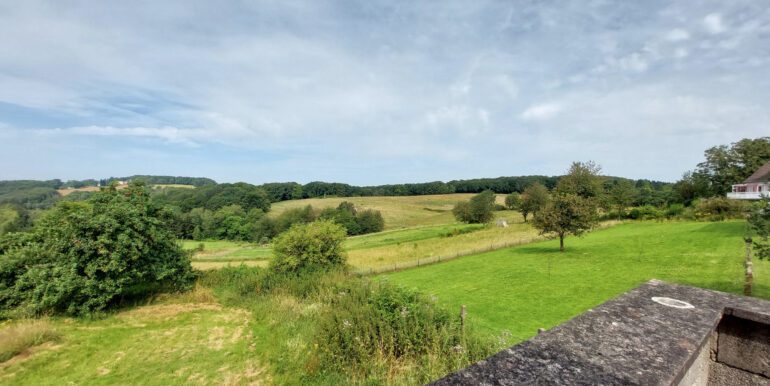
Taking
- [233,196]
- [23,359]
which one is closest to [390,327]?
[23,359]

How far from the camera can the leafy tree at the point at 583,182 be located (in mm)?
40719

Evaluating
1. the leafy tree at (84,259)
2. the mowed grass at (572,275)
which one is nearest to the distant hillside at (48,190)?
the leafy tree at (84,259)

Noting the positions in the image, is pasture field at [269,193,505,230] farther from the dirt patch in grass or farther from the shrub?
the dirt patch in grass

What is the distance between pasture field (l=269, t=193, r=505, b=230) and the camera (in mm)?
66938

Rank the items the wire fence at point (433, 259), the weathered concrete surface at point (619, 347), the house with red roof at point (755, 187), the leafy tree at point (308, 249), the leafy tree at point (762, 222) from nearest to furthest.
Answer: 1. the weathered concrete surface at point (619, 347)
2. the leafy tree at point (762, 222)
3. the leafy tree at point (308, 249)
4. the wire fence at point (433, 259)
5. the house with red roof at point (755, 187)

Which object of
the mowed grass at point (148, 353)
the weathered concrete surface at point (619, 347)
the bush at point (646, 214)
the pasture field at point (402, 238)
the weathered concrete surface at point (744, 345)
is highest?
the weathered concrete surface at point (619, 347)

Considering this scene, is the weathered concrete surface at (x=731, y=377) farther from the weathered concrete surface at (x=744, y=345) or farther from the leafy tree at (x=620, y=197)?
the leafy tree at (x=620, y=197)

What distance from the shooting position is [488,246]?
26.2 meters

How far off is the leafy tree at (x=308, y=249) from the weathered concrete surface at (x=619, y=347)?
15.3 m

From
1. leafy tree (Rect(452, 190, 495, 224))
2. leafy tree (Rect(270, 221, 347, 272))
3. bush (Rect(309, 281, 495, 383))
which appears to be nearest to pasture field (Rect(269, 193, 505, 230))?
leafy tree (Rect(452, 190, 495, 224))

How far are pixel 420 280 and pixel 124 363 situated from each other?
13608mm

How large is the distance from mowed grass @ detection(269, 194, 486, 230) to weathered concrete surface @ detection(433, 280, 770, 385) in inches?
2400

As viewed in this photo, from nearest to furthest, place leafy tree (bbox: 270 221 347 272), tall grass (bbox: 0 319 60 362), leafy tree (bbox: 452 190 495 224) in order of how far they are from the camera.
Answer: tall grass (bbox: 0 319 60 362), leafy tree (bbox: 270 221 347 272), leafy tree (bbox: 452 190 495 224)

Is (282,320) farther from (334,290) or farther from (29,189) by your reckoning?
(29,189)
